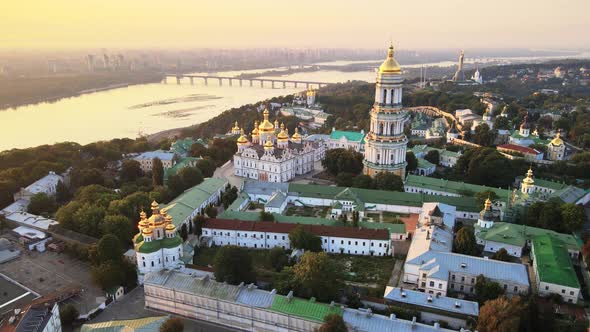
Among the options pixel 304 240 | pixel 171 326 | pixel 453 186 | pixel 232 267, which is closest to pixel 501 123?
pixel 453 186

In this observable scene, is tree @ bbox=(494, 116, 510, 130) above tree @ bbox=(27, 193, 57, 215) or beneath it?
above

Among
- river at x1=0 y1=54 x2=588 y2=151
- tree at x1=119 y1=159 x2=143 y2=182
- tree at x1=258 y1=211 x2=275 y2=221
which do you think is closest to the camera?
tree at x1=258 y1=211 x2=275 y2=221

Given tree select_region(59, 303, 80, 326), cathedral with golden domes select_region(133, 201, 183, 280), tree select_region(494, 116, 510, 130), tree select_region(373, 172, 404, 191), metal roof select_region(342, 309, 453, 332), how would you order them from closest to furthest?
1. metal roof select_region(342, 309, 453, 332)
2. tree select_region(59, 303, 80, 326)
3. cathedral with golden domes select_region(133, 201, 183, 280)
4. tree select_region(373, 172, 404, 191)
5. tree select_region(494, 116, 510, 130)

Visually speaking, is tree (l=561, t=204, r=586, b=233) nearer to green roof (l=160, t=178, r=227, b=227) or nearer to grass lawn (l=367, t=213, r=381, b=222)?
grass lawn (l=367, t=213, r=381, b=222)

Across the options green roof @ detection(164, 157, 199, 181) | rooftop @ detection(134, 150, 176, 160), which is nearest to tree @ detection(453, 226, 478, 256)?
green roof @ detection(164, 157, 199, 181)

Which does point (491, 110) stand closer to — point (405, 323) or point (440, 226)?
point (440, 226)

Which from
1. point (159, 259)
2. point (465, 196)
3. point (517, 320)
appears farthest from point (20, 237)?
point (465, 196)

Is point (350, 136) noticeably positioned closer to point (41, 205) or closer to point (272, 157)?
point (272, 157)
